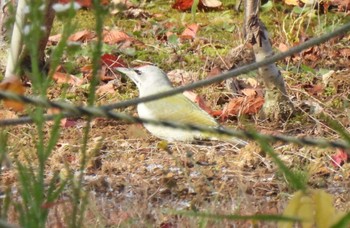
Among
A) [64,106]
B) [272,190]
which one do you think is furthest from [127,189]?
[64,106]

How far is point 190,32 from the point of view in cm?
774

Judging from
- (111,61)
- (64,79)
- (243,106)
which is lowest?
(243,106)

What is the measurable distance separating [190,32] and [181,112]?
1.72m

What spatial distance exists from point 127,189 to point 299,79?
2.23 meters

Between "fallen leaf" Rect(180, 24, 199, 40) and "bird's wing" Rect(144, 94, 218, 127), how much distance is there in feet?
4.80

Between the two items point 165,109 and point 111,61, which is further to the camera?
point 111,61

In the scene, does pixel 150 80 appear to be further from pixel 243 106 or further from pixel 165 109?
pixel 243 106

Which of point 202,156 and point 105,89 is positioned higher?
point 105,89

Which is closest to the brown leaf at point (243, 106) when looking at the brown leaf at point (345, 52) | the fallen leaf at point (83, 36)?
the brown leaf at point (345, 52)

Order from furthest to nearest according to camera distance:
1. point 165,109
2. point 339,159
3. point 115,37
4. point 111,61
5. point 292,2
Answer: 1. point 292,2
2. point 115,37
3. point 111,61
4. point 165,109
5. point 339,159

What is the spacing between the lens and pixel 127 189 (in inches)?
196

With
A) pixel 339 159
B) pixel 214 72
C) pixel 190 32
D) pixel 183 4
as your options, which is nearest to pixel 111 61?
pixel 214 72

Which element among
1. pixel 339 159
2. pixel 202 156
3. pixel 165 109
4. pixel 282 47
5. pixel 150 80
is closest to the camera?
pixel 339 159

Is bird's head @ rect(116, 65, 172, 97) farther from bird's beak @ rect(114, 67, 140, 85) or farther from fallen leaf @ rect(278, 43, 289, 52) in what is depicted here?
fallen leaf @ rect(278, 43, 289, 52)
